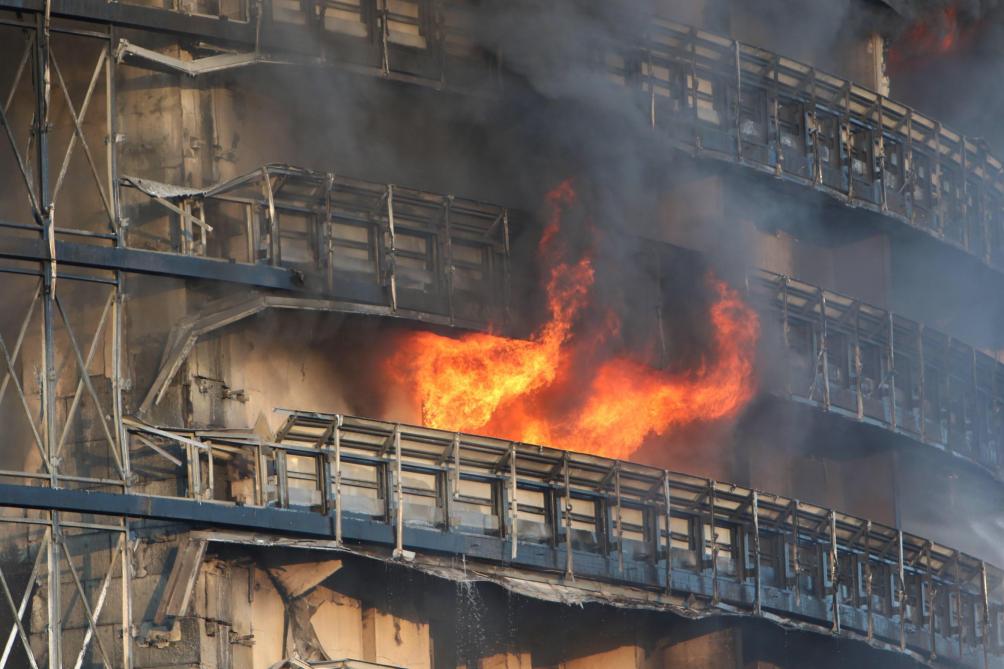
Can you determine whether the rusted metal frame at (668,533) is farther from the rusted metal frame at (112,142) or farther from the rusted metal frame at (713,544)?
the rusted metal frame at (112,142)

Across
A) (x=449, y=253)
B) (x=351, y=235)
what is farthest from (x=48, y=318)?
(x=449, y=253)

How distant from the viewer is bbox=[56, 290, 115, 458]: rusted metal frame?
34000mm

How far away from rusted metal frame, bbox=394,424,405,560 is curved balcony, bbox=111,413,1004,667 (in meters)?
0.02

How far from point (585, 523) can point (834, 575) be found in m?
6.22

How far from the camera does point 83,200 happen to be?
37.1m

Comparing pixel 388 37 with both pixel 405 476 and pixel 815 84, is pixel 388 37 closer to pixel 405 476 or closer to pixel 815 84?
pixel 405 476

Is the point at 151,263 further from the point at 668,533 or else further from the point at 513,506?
the point at 668,533

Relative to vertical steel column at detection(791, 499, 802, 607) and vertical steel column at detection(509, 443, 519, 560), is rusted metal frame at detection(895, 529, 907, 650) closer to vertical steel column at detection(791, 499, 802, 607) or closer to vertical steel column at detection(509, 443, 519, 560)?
vertical steel column at detection(791, 499, 802, 607)

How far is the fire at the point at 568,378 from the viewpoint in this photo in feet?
132

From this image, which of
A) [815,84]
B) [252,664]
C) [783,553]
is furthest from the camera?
[815,84]

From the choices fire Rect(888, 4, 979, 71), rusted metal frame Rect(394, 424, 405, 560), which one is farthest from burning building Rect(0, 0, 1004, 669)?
fire Rect(888, 4, 979, 71)

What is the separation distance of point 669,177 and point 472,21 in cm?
573

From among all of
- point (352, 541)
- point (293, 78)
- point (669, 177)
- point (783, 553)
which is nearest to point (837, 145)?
point (669, 177)

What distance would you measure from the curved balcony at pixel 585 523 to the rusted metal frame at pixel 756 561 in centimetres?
3
